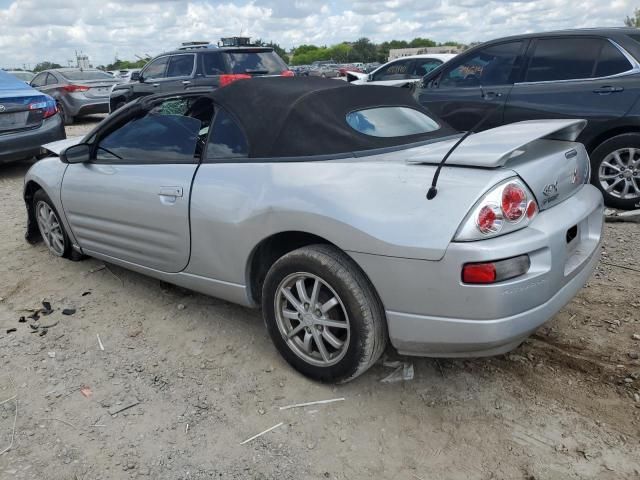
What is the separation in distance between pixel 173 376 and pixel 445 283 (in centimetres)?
161

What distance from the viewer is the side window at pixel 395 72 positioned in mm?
10562

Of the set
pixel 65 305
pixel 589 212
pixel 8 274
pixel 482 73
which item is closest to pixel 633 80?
pixel 482 73

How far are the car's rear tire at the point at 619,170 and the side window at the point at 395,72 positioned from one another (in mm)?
5884

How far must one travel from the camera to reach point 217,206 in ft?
9.58

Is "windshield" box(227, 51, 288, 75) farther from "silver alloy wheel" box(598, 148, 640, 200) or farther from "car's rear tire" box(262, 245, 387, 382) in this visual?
"car's rear tire" box(262, 245, 387, 382)

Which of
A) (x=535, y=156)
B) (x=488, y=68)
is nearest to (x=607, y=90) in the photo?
(x=488, y=68)

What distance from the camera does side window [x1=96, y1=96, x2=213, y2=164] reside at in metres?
3.26

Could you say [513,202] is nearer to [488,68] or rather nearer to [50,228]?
[50,228]

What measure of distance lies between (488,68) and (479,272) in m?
4.60

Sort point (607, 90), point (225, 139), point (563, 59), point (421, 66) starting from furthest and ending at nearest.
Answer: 1. point (421, 66)
2. point (563, 59)
3. point (607, 90)
4. point (225, 139)

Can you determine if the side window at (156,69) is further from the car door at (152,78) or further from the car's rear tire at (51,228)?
the car's rear tire at (51,228)

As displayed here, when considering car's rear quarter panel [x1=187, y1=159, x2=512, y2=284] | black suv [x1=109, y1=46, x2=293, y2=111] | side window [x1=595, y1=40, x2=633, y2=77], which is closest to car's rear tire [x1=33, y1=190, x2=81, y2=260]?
car's rear quarter panel [x1=187, y1=159, x2=512, y2=284]

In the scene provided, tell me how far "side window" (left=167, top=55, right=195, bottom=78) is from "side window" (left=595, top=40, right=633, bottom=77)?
24.4 ft

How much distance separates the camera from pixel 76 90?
1359cm
